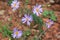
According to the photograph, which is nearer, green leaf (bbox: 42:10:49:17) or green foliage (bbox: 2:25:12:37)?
green foliage (bbox: 2:25:12:37)

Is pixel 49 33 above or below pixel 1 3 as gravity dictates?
below

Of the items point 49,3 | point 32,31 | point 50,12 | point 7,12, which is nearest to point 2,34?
point 32,31

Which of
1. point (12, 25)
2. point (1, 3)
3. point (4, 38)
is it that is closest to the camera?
point (4, 38)

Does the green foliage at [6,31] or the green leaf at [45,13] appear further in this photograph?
the green leaf at [45,13]

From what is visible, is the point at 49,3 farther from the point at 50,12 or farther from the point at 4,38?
the point at 4,38

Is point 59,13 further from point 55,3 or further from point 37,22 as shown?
point 37,22

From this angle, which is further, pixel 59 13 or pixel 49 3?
pixel 49 3

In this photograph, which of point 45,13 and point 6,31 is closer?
point 6,31

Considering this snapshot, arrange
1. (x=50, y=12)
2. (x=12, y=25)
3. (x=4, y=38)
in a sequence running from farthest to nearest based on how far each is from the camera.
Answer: (x=50, y=12) < (x=12, y=25) < (x=4, y=38)

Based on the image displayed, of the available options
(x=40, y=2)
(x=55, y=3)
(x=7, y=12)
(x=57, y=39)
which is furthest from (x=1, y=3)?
(x=57, y=39)
